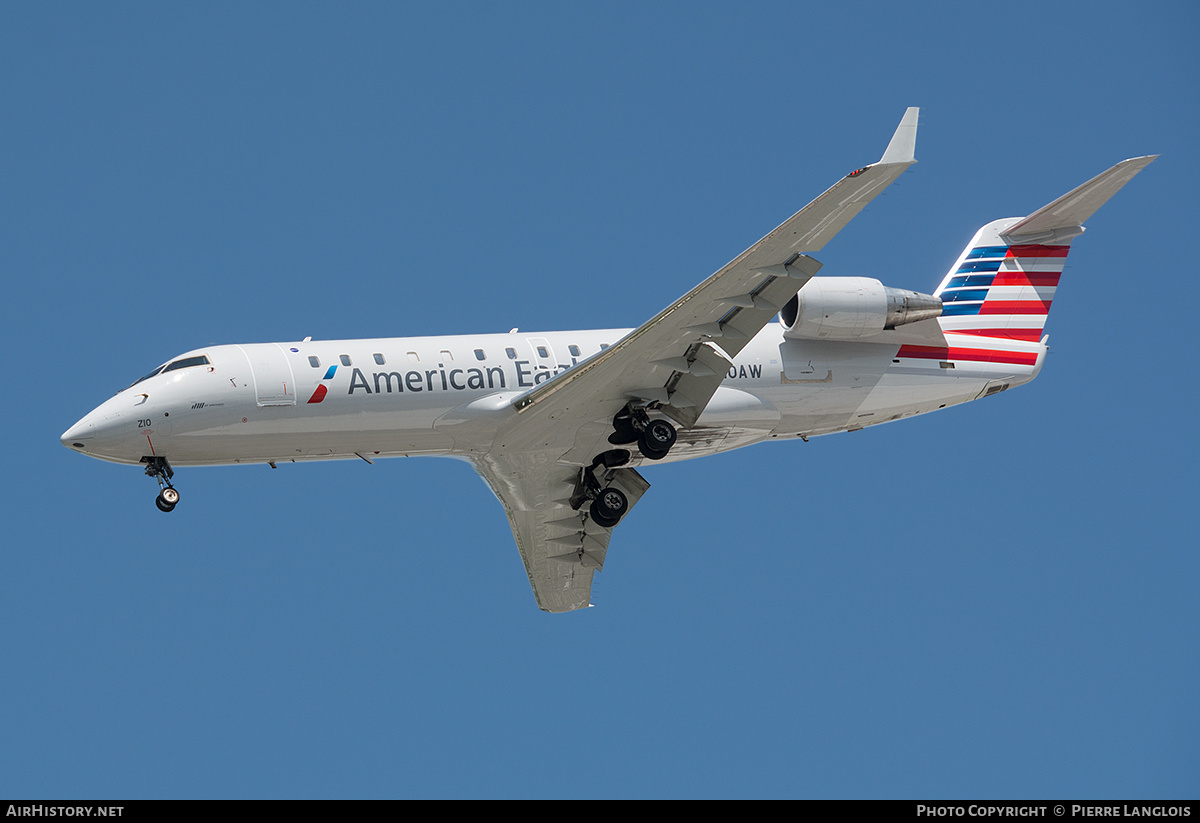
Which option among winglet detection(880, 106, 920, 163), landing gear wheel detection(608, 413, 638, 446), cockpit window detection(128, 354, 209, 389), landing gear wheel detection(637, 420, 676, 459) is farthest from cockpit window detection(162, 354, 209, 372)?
winglet detection(880, 106, 920, 163)

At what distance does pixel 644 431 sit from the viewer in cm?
2288

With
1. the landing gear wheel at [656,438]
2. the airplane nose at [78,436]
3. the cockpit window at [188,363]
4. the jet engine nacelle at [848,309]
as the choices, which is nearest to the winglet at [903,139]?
the jet engine nacelle at [848,309]

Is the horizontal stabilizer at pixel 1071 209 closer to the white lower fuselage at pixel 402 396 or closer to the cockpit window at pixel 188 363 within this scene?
the white lower fuselage at pixel 402 396

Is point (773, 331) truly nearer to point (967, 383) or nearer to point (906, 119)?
point (967, 383)

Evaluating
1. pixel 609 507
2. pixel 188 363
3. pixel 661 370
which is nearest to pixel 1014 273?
pixel 661 370

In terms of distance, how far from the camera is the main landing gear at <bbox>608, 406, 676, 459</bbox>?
22828 millimetres

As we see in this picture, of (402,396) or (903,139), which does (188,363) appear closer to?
(402,396)

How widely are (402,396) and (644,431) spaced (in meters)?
3.89

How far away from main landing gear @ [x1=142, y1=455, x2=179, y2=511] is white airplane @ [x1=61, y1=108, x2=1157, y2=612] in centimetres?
2

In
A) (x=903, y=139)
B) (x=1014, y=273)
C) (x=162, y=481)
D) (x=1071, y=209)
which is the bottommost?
(x=162, y=481)
